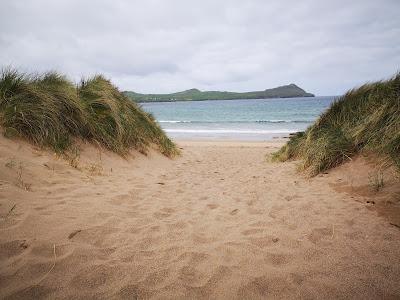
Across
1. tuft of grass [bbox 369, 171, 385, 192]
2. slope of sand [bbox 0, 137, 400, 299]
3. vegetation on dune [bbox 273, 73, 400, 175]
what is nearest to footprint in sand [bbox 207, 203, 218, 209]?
slope of sand [bbox 0, 137, 400, 299]

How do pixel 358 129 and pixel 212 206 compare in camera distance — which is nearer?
pixel 212 206

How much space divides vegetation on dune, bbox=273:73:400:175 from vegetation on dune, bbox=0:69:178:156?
4384 mm

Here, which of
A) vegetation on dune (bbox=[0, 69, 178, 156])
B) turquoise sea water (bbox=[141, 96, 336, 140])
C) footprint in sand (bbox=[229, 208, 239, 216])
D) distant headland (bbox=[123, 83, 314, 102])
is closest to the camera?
footprint in sand (bbox=[229, 208, 239, 216])

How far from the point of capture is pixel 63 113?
555cm

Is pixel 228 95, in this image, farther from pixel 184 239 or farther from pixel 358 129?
pixel 184 239

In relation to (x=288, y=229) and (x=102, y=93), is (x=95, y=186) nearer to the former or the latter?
(x=288, y=229)

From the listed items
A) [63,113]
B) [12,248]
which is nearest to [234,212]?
[12,248]

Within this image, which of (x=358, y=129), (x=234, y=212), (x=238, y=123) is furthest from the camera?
(x=238, y=123)

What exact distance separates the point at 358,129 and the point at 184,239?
445 cm

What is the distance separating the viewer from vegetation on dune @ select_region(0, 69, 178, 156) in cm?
482

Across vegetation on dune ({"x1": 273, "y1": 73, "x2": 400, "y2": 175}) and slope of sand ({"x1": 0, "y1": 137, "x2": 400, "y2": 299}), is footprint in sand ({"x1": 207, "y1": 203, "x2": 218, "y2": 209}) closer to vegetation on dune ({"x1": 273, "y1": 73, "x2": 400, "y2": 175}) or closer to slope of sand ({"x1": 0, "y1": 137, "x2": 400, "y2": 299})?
slope of sand ({"x1": 0, "y1": 137, "x2": 400, "y2": 299})

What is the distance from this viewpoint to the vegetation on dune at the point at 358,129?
4539 mm

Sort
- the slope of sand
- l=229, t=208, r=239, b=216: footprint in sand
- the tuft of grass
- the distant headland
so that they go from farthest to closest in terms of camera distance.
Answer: the distant headland < the tuft of grass < l=229, t=208, r=239, b=216: footprint in sand < the slope of sand

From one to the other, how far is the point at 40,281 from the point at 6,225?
82 cm
